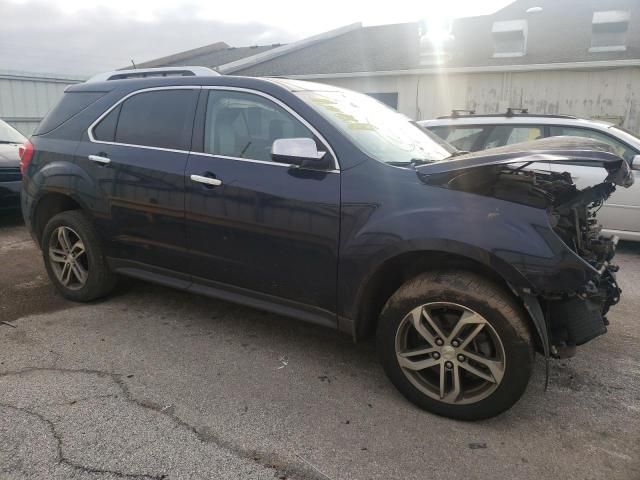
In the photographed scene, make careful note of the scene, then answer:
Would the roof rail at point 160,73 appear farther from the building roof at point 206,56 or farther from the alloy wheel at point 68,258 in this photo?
the building roof at point 206,56

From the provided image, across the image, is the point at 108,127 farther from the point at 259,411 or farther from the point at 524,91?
the point at 524,91

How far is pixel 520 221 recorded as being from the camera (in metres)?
Result: 2.45

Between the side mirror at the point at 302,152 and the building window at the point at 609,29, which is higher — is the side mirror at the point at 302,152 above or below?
below

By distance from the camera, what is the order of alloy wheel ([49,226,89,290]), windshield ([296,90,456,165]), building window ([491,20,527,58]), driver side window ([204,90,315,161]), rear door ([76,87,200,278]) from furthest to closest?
building window ([491,20,527,58]), alloy wheel ([49,226,89,290]), rear door ([76,87,200,278]), driver side window ([204,90,315,161]), windshield ([296,90,456,165])

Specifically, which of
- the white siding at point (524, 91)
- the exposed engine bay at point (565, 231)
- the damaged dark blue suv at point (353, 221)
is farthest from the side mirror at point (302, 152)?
the white siding at point (524, 91)

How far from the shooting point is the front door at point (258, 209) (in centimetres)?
292

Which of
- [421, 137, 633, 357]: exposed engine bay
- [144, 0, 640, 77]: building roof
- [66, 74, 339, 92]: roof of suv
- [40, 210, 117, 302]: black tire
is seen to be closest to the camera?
[421, 137, 633, 357]: exposed engine bay

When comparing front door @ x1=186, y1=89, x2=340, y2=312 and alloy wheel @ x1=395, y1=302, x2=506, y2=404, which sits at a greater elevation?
front door @ x1=186, y1=89, x2=340, y2=312

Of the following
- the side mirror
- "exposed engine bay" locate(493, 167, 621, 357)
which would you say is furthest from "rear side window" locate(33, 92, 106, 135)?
"exposed engine bay" locate(493, 167, 621, 357)

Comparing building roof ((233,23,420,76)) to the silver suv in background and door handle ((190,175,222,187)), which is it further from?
door handle ((190,175,222,187))

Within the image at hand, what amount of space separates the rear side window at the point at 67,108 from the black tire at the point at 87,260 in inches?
30.1

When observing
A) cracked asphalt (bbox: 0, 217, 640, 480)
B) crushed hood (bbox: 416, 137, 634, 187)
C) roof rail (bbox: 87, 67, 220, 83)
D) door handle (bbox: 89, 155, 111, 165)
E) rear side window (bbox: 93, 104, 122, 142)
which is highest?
roof rail (bbox: 87, 67, 220, 83)

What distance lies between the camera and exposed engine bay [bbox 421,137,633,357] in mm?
2445

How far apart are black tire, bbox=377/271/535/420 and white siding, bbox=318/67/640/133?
37.6ft
